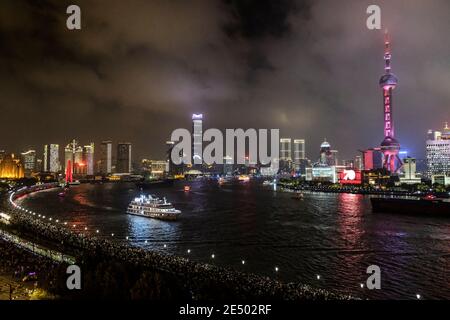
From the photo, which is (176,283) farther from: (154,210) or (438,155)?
(438,155)

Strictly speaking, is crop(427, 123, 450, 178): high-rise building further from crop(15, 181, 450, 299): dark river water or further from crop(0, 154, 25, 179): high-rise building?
crop(0, 154, 25, 179): high-rise building

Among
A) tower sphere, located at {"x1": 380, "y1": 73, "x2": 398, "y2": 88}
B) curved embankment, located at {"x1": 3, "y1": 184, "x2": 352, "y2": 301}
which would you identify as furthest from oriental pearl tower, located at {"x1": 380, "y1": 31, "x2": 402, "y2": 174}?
curved embankment, located at {"x1": 3, "y1": 184, "x2": 352, "y2": 301}

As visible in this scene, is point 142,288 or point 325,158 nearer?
point 142,288

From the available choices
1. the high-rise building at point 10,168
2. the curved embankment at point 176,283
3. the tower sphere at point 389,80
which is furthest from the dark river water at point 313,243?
the high-rise building at point 10,168
